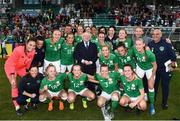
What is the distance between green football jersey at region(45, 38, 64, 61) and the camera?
990cm

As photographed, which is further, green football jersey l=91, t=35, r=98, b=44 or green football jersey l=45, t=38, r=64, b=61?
green football jersey l=91, t=35, r=98, b=44

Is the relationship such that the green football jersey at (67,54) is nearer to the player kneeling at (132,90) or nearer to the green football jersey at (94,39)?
the green football jersey at (94,39)

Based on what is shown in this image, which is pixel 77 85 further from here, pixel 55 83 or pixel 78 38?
pixel 78 38

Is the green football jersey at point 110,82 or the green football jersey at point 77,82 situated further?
the green football jersey at point 77,82

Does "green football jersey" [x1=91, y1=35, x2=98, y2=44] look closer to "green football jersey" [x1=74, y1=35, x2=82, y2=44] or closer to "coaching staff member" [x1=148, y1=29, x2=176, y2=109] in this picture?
"green football jersey" [x1=74, y1=35, x2=82, y2=44]

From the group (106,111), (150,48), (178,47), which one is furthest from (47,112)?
(178,47)

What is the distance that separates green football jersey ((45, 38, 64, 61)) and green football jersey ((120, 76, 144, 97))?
1994mm

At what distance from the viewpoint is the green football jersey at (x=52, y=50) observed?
9.90 m

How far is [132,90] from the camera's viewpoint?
8.72m

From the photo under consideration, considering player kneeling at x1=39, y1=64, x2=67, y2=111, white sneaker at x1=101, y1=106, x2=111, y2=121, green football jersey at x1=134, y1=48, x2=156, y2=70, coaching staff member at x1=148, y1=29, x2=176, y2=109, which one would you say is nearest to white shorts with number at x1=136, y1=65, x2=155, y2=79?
green football jersey at x1=134, y1=48, x2=156, y2=70

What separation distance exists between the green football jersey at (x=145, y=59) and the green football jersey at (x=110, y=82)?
1.99ft

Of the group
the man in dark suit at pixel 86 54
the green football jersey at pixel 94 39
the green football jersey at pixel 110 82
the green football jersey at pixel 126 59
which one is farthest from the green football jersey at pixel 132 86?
the green football jersey at pixel 94 39

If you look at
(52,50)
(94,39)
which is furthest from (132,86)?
(94,39)

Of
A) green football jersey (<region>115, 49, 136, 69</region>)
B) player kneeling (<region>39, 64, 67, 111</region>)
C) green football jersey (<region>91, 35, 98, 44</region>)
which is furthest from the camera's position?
green football jersey (<region>91, 35, 98, 44</region>)
